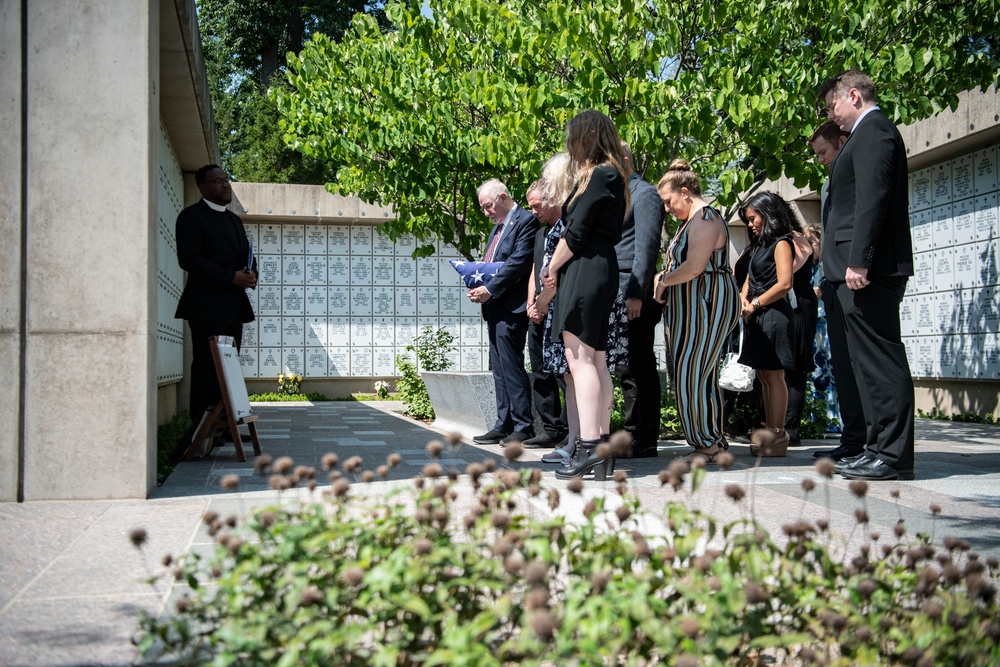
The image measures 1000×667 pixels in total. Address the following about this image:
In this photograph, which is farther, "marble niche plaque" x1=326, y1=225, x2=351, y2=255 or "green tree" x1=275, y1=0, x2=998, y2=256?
"marble niche plaque" x1=326, y1=225, x2=351, y2=255

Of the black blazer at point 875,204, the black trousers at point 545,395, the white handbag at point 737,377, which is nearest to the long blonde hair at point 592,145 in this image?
the black blazer at point 875,204

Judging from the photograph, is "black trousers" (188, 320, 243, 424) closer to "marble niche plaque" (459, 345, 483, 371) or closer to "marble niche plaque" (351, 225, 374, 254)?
"marble niche plaque" (351, 225, 374, 254)

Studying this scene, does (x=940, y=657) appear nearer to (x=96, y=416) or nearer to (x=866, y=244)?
(x=866, y=244)

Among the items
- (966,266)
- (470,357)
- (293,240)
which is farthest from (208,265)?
(470,357)

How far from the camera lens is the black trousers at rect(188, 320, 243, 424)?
22.3 ft

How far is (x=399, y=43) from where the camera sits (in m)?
11.0

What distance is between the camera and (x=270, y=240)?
15.0 meters

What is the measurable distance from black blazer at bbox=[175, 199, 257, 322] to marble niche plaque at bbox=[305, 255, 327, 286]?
Answer: 26.3 feet

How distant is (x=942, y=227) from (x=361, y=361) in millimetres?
8273

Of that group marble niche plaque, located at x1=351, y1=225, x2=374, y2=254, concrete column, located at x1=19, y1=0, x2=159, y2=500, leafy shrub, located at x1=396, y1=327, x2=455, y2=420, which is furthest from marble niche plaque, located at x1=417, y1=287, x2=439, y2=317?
concrete column, located at x1=19, y1=0, x2=159, y2=500

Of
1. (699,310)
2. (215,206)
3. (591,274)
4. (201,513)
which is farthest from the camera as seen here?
(215,206)

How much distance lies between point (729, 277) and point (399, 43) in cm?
631

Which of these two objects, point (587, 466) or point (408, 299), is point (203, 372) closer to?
point (587, 466)

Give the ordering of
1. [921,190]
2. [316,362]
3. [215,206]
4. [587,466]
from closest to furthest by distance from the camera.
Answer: [587,466] < [215,206] < [921,190] < [316,362]
